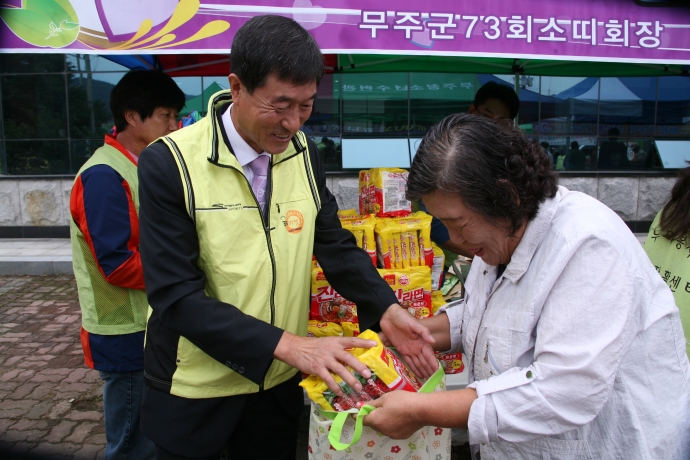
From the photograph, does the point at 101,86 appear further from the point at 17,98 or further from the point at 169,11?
the point at 169,11

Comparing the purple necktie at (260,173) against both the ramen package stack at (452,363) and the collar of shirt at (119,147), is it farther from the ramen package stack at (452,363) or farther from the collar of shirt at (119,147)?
the ramen package stack at (452,363)

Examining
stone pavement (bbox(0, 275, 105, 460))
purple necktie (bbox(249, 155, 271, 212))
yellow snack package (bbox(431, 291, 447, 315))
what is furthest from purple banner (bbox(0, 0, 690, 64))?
stone pavement (bbox(0, 275, 105, 460))

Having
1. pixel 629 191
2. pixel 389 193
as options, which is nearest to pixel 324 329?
pixel 389 193

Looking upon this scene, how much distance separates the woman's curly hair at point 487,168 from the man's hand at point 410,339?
0.56 meters

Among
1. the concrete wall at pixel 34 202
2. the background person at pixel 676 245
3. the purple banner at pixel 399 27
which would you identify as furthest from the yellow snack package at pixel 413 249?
the concrete wall at pixel 34 202

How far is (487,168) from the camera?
4.35 feet

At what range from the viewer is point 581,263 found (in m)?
1.29

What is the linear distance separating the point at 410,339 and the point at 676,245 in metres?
1.28

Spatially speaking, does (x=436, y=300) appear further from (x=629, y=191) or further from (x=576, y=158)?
(x=629, y=191)

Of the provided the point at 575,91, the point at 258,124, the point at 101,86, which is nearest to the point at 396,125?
the point at 575,91

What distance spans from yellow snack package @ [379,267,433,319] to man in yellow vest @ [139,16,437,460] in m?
0.88

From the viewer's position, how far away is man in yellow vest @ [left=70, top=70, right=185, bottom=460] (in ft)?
7.13

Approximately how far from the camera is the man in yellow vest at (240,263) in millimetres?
1511

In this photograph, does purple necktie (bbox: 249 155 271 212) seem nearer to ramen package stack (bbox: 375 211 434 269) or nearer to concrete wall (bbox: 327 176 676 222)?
ramen package stack (bbox: 375 211 434 269)
